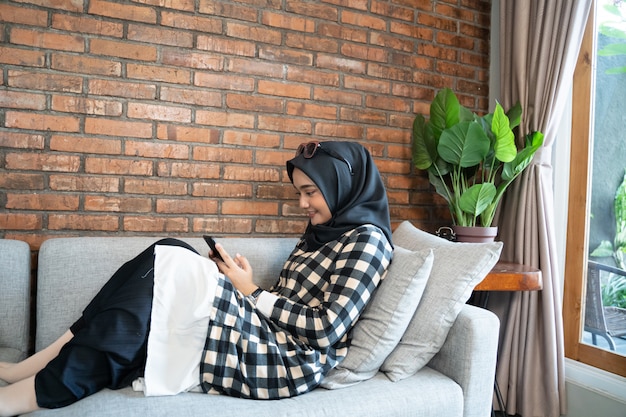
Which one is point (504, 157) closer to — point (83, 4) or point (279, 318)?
point (279, 318)

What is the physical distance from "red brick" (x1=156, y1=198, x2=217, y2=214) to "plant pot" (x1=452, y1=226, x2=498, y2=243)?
1.12m

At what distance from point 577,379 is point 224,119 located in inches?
76.9

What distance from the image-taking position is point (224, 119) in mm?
2176

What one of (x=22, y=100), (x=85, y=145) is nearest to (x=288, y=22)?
(x=85, y=145)

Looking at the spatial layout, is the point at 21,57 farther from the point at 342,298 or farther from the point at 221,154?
the point at 342,298

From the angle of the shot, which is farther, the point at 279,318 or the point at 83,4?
the point at 83,4

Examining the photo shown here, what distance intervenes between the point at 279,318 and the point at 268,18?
4.47ft

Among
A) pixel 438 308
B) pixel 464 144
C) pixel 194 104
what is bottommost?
pixel 438 308

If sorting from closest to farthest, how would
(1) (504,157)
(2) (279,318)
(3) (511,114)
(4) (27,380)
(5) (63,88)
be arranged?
(4) (27,380), (2) (279,318), (5) (63,88), (1) (504,157), (3) (511,114)

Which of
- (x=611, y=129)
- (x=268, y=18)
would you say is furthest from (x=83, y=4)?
(x=611, y=129)

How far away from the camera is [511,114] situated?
2414mm

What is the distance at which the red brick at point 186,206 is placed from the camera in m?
2.10

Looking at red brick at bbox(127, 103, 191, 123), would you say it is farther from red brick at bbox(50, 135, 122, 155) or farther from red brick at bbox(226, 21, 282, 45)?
red brick at bbox(226, 21, 282, 45)

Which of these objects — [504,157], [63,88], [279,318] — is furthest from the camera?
[504,157]
